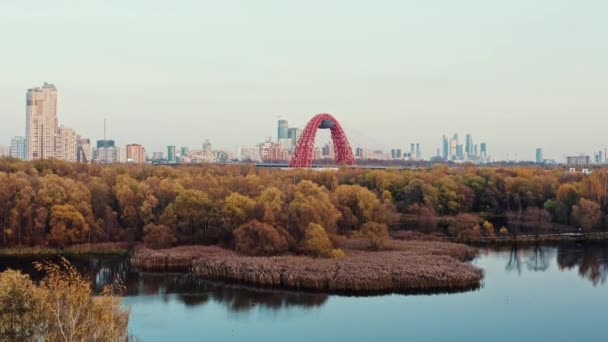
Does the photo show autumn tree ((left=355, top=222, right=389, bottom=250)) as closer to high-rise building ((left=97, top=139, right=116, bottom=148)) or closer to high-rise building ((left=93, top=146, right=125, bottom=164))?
high-rise building ((left=93, top=146, right=125, bottom=164))

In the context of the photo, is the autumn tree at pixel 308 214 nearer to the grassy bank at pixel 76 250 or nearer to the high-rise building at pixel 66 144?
the grassy bank at pixel 76 250

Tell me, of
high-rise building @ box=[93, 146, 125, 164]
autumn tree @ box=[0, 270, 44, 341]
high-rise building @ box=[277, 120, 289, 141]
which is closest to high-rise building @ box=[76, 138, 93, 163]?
high-rise building @ box=[93, 146, 125, 164]

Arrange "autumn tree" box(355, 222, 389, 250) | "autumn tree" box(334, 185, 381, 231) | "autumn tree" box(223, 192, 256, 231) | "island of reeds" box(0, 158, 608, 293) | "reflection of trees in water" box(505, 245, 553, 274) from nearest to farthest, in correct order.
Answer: "island of reeds" box(0, 158, 608, 293) → "reflection of trees in water" box(505, 245, 553, 274) → "autumn tree" box(355, 222, 389, 250) → "autumn tree" box(223, 192, 256, 231) → "autumn tree" box(334, 185, 381, 231)

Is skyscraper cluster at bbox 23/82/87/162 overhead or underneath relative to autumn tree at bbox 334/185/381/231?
overhead

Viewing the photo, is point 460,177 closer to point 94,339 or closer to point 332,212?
point 332,212

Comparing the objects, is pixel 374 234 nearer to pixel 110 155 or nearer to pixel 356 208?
pixel 356 208

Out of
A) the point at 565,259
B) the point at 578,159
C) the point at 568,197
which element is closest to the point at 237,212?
the point at 565,259
